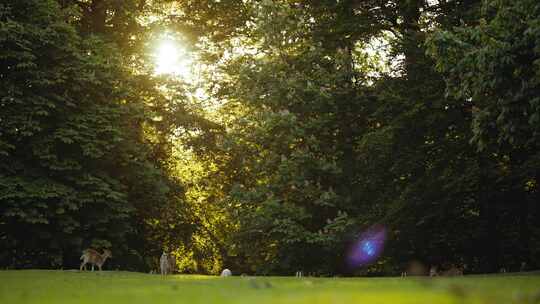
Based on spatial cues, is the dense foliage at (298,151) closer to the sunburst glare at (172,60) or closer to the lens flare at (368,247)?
the lens flare at (368,247)

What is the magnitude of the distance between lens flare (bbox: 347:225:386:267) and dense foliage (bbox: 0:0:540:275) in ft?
1.07

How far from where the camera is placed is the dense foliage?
2491 centimetres

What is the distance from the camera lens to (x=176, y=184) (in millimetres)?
31672

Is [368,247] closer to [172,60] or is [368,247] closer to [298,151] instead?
[298,151]

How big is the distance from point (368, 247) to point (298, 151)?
171 inches

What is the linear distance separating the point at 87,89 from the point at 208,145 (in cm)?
663

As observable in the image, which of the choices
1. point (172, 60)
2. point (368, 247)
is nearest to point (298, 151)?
point (368, 247)

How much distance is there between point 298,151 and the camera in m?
26.5

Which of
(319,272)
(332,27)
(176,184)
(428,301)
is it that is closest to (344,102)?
(332,27)

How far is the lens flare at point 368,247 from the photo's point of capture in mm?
25672

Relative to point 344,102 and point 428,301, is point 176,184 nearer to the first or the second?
point 344,102

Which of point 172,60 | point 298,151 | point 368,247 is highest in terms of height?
point 172,60

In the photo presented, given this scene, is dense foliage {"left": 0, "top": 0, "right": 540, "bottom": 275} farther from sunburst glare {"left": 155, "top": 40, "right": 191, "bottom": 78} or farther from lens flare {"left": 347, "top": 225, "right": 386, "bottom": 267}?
sunburst glare {"left": 155, "top": 40, "right": 191, "bottom": 78}

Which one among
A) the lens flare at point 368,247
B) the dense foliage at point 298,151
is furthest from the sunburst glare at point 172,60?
the lens flare at point 368,247
